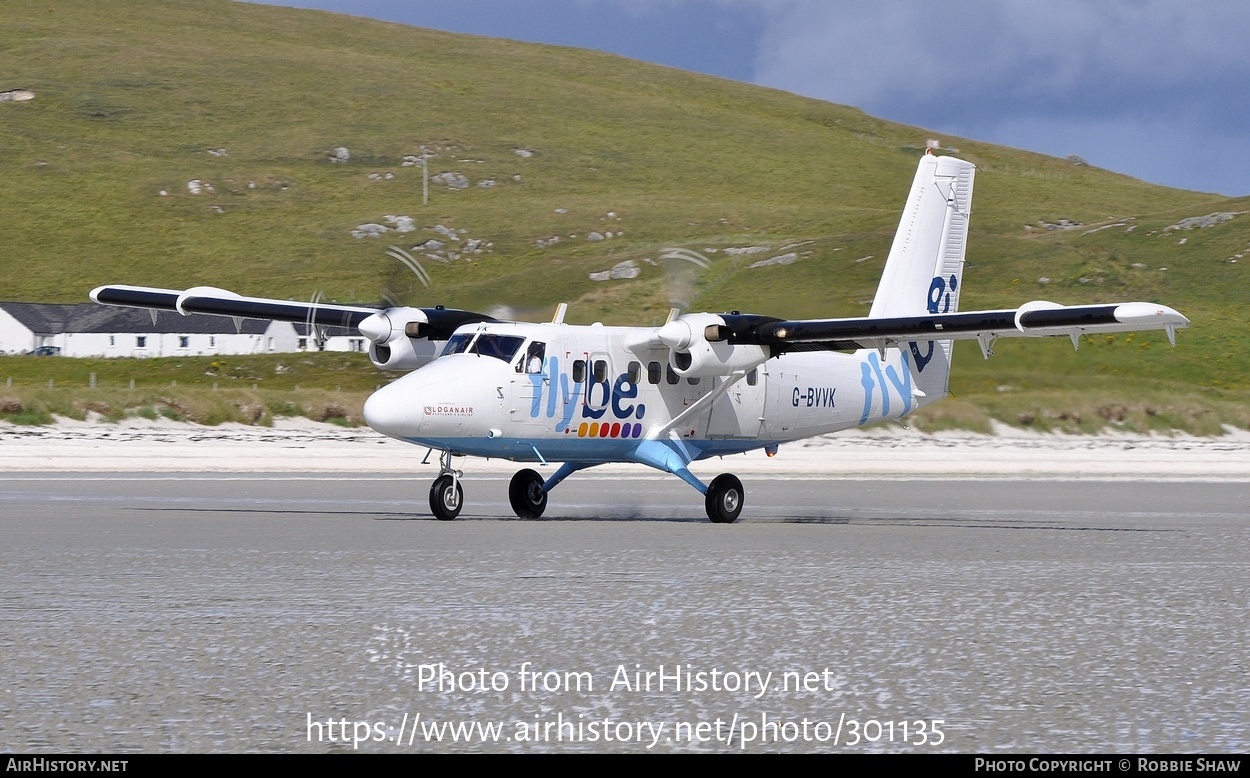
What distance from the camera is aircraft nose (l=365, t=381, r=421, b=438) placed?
69.0 feet

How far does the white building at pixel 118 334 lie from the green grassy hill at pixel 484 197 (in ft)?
34.6


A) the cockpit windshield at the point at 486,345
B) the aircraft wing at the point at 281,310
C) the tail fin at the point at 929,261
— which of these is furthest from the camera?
the tail fin at the point at 929,261

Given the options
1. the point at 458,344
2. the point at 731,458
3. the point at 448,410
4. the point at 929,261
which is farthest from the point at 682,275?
the point at 731,458

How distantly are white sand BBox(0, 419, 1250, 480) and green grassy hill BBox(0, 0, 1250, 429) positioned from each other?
20261 mm

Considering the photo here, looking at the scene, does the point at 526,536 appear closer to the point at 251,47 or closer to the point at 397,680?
the point at 397,680

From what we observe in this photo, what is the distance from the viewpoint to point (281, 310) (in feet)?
91.5

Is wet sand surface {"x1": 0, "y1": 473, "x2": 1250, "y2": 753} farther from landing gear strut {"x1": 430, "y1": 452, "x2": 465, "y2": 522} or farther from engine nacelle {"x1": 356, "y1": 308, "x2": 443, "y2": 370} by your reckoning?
engine nacelle {"x1": 356, "y1": 308, "x2": 443, "y2": 370}

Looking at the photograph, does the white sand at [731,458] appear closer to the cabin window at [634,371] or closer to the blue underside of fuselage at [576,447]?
the blue underside of fuselage at [576,447]

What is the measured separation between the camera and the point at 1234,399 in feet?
210

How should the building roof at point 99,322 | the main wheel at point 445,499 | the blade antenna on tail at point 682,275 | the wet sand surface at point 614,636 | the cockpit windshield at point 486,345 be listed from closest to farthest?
1. the wet sand surface at point 614,636
2. the main wheel at point 445,499
3. the cockpit windshield at point 486,345
4. the blade antenna on tail at point 682,275
5. the building roof at point 99,322

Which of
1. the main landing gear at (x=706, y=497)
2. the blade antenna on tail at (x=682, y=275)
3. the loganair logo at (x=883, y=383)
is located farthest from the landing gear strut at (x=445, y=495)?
the loganair logo at (x=883, y=383)

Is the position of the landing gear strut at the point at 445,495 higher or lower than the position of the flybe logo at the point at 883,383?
lower

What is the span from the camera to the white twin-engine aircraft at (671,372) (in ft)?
72.1
